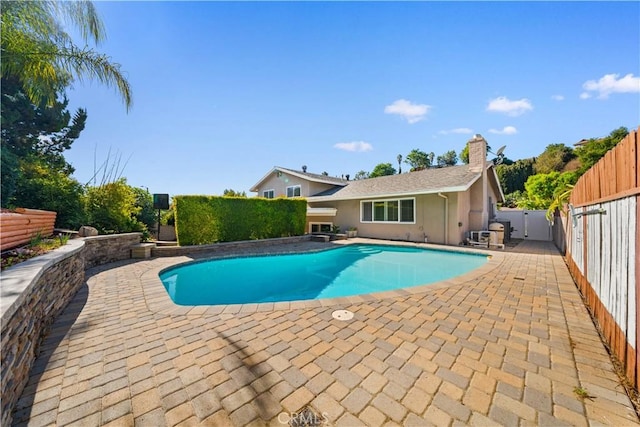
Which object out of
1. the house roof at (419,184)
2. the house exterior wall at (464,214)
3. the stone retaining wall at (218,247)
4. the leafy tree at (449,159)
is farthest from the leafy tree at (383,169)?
the stone retaining wall at (218,247)

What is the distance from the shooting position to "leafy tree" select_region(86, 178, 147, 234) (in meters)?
11.6

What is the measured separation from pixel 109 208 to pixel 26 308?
1075cm

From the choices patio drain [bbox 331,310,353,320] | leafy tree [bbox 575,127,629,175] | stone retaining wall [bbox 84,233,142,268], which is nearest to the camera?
Answer: patio drain [bbox 331,310,353,320]

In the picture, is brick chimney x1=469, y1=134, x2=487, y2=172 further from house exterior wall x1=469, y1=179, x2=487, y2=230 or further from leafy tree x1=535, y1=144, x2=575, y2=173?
leafy tree x1=535, y1=144, x2=575, y2=173

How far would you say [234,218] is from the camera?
49.7ft

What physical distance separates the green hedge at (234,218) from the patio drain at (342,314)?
1111 centimetres

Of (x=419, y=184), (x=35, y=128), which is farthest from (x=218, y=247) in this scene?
(x=35, y=128)

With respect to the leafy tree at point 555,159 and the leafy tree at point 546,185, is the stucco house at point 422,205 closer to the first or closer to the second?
the leafy tree at point 546,185

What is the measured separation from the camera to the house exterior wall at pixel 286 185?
23938 millimetres

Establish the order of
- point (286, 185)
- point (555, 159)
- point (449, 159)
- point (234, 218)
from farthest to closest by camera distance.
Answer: point (449, 159), point (555, 159), point (286, 185), point (234, 218)

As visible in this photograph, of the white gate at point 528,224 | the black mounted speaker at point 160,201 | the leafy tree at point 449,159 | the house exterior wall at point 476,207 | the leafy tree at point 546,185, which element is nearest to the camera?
the black mounted speaker at point 160,201

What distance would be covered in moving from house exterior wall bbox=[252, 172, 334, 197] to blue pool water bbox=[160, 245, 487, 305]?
10.5 metres

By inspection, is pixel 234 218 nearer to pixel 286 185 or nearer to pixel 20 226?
pixel 20 226

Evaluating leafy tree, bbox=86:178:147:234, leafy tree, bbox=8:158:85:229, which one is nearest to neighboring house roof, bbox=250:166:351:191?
leafy tree, bbox=86:178:147:234
